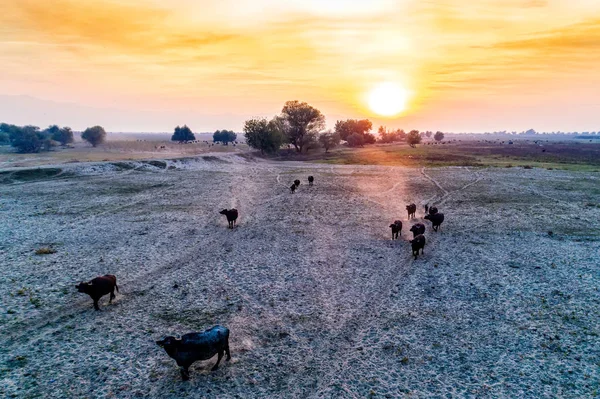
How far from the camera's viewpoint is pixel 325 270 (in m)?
19.5

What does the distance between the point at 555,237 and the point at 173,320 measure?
2548 cm

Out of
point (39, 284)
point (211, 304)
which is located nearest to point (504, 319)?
point (211, 304)

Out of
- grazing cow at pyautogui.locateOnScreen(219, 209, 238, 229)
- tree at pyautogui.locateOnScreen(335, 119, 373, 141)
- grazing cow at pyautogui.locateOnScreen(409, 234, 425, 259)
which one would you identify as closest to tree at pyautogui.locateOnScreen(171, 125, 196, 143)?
tree at pyautogui.locateOnScreen(335, 119, 373, 141)

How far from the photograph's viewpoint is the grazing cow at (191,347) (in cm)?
1072

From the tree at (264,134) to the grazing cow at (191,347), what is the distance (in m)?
84.4

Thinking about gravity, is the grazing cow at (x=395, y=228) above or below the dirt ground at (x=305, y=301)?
above

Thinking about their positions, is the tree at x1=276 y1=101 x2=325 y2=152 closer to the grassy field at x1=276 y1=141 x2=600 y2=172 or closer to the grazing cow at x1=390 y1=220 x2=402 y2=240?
the grassy field at x1=276 y1=141 x2=600 y2=172

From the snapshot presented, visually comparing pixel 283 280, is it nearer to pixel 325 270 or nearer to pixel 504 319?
pixel 325 270

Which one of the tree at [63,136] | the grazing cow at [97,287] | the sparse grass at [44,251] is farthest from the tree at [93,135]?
the grazing cow at [97,287]

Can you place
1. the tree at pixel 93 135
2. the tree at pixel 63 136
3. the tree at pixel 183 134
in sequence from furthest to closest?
1. the tree at pixel 183 134
2. the tree at pixel 93 135
3. the tree at pixel 63 136

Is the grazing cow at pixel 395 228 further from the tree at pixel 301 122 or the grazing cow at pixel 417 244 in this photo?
the tree at pixel 301 122

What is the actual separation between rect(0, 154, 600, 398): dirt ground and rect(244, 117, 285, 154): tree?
61.0m

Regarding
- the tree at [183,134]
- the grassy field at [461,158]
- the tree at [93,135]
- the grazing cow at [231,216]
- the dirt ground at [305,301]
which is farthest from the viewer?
the tree at [183,134]

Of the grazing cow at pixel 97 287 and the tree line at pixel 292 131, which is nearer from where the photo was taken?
the grazing cow at pixel 97 287
